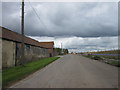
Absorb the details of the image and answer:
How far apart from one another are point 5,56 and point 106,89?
445 inches

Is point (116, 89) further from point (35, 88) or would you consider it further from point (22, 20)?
point (22, 20)

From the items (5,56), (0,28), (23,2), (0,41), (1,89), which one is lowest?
(1,89)

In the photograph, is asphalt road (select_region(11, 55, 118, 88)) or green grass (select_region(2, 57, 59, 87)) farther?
green grass (select_region(2, 57, 59, 87))

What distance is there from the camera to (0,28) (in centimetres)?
1620

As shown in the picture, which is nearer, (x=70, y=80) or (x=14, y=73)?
(x=70, y=80)

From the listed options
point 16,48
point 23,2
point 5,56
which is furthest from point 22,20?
point 5,56

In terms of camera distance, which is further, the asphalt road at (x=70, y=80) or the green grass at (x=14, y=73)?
the green grass at (x=14, y=73)

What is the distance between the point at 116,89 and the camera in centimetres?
614

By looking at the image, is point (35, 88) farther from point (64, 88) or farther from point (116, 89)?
point (116, 89)

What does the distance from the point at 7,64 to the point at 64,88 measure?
1024 centimetres

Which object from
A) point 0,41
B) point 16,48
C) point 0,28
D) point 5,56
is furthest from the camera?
point 16,48

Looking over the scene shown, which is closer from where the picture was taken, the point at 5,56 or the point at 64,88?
the point at 64,88

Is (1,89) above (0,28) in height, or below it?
below

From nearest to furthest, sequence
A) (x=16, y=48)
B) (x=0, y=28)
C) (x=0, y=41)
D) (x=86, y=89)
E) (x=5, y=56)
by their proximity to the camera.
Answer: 1. (x=86, y=89)
2. (x=0, y=41)
3. (x=5, y=56)
4. (x=0, y=28)
5. (x=16, y=48)
